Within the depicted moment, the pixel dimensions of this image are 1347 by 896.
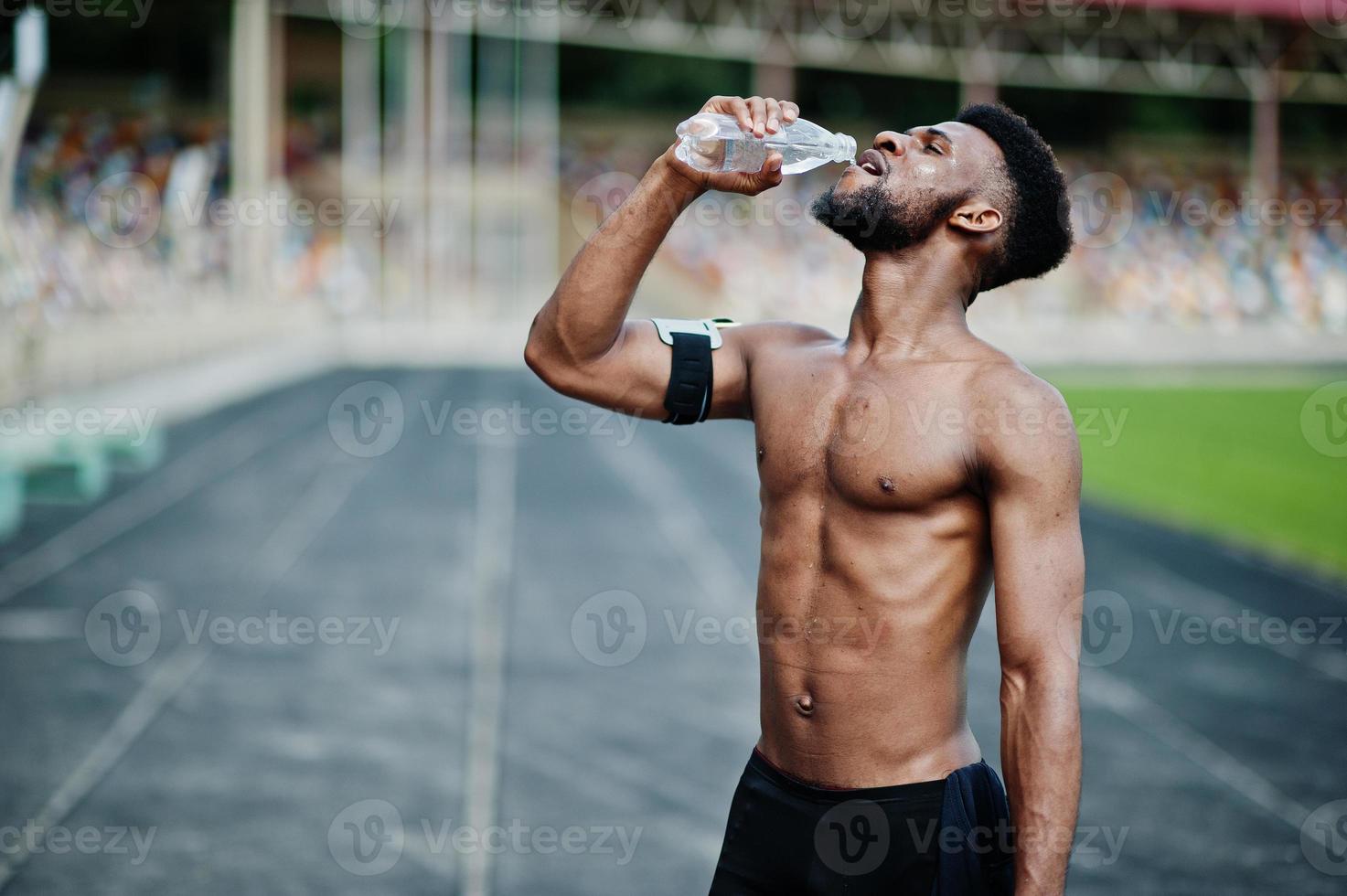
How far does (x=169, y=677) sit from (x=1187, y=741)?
492 cm

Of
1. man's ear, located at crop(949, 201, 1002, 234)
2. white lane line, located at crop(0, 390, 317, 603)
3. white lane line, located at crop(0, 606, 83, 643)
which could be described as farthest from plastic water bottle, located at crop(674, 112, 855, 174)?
white lane line, located at crop(0, 390, 317, 603)

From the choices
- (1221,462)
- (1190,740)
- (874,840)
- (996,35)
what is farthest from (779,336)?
(996,35)

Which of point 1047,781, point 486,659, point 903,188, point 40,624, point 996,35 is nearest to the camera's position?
point 1047,781

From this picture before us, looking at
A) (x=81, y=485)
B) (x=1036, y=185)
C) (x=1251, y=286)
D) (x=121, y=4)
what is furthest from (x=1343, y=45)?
(x=1036, y=185)

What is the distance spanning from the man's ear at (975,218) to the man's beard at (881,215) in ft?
0.04

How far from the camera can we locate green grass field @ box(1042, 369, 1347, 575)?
12.1 meters

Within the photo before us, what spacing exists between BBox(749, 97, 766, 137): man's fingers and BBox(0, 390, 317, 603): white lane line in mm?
7784

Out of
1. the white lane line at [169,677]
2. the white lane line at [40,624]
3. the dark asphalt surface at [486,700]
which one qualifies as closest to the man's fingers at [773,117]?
the dark asphalt surface at [486,700]

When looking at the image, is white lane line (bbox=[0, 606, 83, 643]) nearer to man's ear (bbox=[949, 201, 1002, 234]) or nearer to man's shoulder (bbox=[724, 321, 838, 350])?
man's shoulder (bbox=[724, 321, 838, 350])

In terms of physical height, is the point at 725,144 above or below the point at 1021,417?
above

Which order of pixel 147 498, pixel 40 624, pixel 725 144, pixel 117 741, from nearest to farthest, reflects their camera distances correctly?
1. pixel 725 144
2. pixel 117 741
3. pixel 40 624
4. pixel 147 498

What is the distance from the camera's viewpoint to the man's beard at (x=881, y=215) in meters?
2.61

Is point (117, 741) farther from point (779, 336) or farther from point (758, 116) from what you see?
point (758, 116)

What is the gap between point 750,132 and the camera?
2.51 meters
